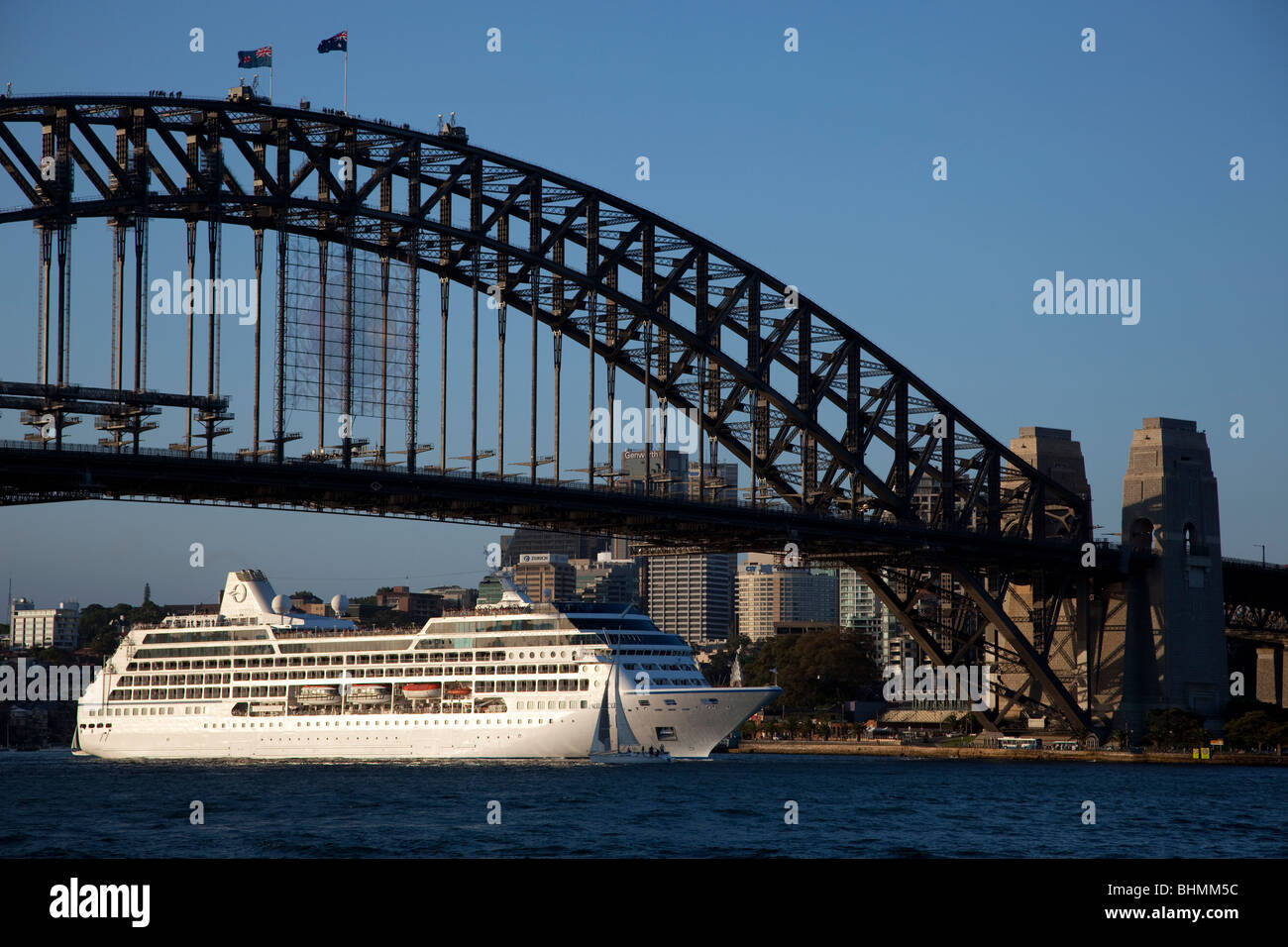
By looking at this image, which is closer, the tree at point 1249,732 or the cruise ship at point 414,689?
the cruise ship at point 414,689

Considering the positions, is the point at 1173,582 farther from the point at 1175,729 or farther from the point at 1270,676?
the point at 1270,676

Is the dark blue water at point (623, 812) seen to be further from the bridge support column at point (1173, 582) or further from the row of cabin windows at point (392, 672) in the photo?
the bridge support column at point (1173, 582)

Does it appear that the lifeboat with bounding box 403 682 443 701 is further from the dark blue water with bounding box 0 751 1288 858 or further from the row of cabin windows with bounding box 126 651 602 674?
the dark blue water with bounding box 0 751 1288 858

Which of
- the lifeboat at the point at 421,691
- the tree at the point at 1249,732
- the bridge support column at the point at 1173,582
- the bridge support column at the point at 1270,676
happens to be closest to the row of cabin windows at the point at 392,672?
the lifeboat at the point at 421,691

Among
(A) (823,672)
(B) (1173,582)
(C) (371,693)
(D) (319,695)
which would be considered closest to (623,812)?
(C) (371,693)

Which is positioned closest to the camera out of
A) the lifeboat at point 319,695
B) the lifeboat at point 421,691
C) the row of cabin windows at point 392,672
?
the row of cabin windows at point 392,672
